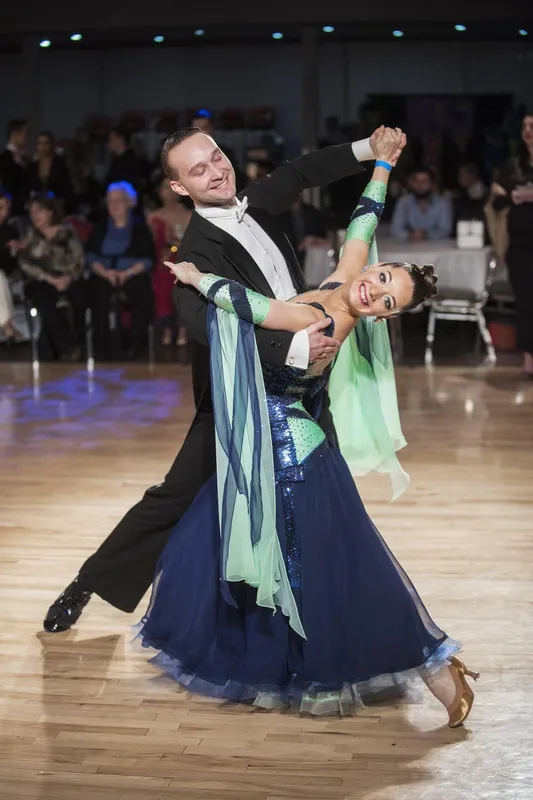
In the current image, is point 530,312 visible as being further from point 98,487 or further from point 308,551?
point 308,551

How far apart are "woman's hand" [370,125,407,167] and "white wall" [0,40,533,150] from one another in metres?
10.1

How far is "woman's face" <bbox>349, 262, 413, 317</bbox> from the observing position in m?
2.69


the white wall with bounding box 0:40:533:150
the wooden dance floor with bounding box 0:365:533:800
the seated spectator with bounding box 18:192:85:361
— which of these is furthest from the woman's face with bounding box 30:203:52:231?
the white wall with bounding box 0:40:533:150

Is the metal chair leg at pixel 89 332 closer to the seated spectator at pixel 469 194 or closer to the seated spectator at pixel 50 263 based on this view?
the seated spectator at pixel 50 263

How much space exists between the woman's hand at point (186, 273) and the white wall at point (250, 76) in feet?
33.8

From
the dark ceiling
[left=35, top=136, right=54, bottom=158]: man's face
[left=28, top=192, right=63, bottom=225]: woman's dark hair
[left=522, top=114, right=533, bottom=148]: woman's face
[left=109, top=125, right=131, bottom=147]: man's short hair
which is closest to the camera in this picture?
[left=522, top=114, right=533, bottom=148]: woman's face

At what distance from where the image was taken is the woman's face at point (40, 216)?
867 cm

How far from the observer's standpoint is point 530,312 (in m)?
7.59

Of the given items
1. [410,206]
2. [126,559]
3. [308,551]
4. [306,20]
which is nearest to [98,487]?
[126,559]

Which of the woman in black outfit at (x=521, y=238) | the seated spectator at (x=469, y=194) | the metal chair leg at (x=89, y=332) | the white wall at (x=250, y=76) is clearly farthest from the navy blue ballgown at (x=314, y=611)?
the white wall at (x=250, y=76)

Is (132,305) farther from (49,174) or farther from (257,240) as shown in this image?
(257,240)

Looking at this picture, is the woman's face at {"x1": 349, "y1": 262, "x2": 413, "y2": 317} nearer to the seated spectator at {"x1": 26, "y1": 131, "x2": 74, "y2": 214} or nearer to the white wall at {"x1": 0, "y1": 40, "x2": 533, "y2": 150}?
the seated spectator at {"x1": 26, "y1": 131, "x2": 74, "y2": 214}

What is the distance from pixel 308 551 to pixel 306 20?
27.5ft

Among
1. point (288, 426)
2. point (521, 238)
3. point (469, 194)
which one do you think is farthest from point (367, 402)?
point (469, 194)
